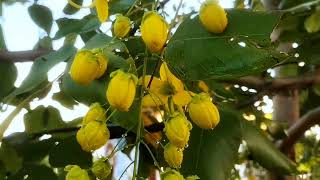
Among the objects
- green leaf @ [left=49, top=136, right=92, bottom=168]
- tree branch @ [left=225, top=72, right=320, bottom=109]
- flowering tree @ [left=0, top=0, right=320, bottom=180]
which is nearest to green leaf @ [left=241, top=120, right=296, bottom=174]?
flowering tree @ [left=0, top=0, right=320, bottom=180]

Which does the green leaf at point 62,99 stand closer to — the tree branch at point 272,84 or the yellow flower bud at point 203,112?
the tree branch at point 272,84

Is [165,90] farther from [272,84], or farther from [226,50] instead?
[272,84]

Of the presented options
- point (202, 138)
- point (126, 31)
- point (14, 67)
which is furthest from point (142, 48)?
point (14, 67)

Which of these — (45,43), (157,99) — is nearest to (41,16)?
(45,43)

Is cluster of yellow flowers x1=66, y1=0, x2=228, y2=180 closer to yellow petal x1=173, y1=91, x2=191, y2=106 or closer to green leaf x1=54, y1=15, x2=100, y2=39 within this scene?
yellow petal x1=173, y1=91, x2=191, y2=106

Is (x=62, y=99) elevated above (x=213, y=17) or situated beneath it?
situated beneath

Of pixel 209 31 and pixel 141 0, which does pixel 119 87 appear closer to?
pixel 209 31
